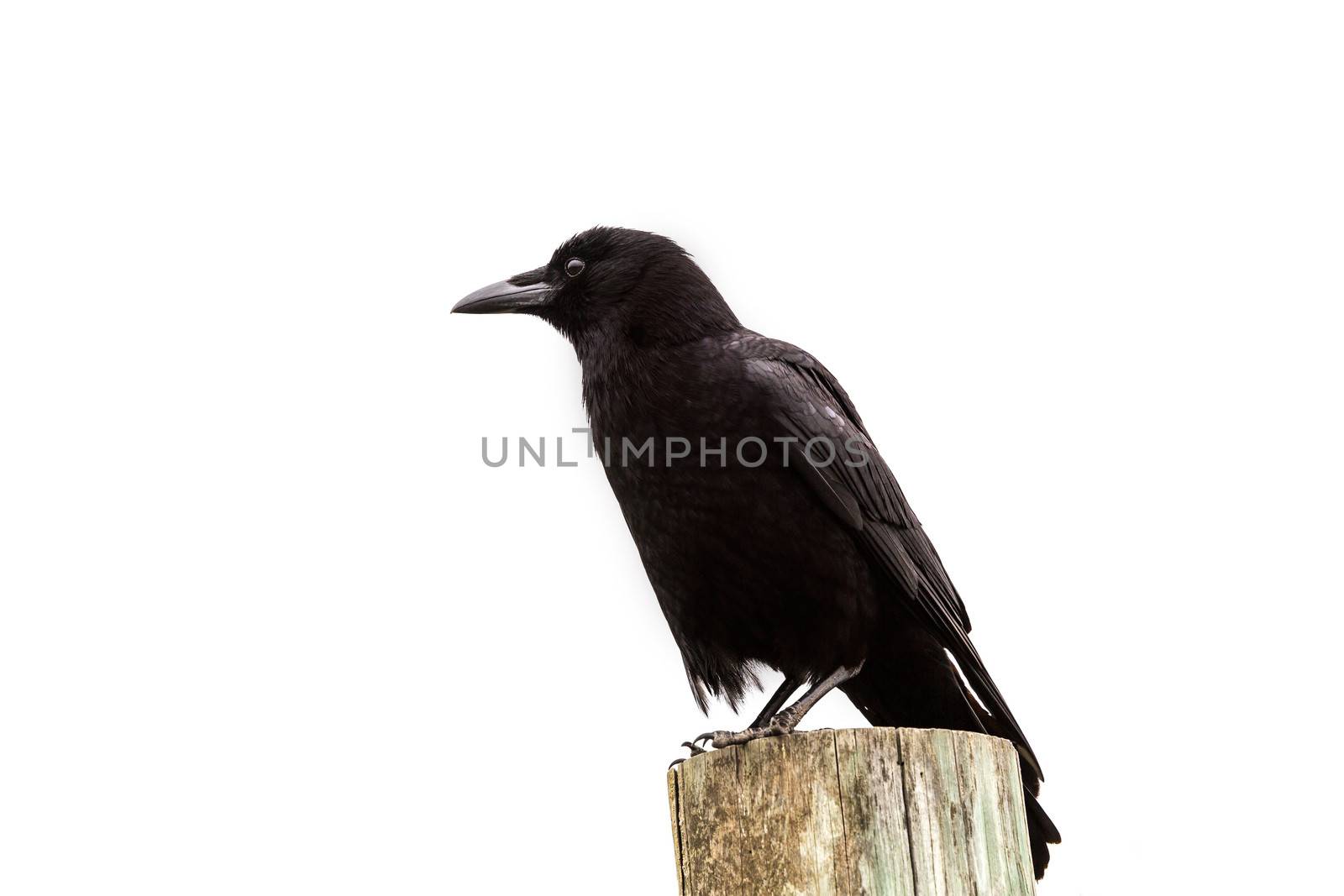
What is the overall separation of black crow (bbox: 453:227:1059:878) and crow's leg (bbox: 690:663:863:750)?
0.4 inches

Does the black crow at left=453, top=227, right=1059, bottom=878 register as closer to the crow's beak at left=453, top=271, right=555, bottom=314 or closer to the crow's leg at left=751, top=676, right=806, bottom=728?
the crow's leg at left=751, top=676, right=806, bottom=728

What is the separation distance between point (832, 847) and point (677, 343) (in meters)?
2.14

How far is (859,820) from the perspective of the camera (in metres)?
3.06

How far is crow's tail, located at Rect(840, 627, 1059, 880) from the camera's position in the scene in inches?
179

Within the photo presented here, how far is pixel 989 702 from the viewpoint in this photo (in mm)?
4547

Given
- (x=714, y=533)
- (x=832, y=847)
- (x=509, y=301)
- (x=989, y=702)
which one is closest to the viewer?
(x=832, y=847)

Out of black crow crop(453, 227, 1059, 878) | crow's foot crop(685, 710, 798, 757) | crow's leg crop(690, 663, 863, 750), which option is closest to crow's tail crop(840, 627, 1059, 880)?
black crow crop(453, 227, 1059, 878)

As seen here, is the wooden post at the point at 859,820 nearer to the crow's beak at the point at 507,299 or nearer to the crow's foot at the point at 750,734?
the crow's foot at the point at 750,734

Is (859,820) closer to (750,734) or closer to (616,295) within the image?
(750,734)

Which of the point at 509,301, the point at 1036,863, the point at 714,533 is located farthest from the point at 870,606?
the point at 509,301

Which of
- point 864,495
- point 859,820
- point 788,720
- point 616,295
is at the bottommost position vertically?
point 859,820

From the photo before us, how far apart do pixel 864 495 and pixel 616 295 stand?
4.30 feet

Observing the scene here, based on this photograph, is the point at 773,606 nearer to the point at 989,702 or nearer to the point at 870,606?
the point at 870,606

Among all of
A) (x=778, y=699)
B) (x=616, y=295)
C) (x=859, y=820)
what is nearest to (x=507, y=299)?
(x=616, y=295)
